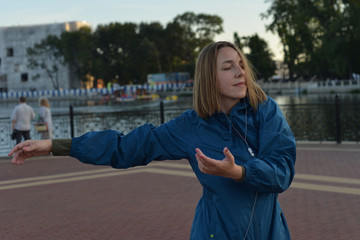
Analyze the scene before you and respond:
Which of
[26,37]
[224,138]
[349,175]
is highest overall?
[26,37]

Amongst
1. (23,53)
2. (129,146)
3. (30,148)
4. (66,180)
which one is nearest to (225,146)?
(129,146)

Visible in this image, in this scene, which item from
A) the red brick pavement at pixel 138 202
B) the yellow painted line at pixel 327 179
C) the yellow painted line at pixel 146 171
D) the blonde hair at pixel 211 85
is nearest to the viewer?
the blonde hair at pixel 211 85

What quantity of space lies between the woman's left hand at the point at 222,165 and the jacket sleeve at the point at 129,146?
1.46ft

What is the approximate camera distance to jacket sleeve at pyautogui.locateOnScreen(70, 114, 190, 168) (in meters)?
2.34

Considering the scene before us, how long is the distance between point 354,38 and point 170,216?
166ft

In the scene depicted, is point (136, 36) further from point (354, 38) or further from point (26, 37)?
point (354, 38)

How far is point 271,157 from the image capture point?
2.05 m

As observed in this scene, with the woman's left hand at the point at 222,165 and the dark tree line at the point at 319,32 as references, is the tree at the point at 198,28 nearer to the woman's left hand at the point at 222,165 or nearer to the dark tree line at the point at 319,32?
the dark tree line at the point at 319,32

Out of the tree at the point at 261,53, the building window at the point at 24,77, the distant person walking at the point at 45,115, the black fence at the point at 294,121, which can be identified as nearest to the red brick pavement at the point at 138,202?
the distant person walking at the point at 45,115

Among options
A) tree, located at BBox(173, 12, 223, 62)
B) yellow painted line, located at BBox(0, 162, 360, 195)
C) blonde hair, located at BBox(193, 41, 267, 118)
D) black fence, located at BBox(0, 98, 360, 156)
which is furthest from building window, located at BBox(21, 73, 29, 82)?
blonde hair, located at BBox(193, 41, 267, 118)

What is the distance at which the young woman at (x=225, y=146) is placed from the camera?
2094 millimetres

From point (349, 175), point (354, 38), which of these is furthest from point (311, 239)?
point (354, 38)

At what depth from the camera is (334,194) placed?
7164 mm

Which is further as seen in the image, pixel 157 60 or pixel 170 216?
pixel 157 60
